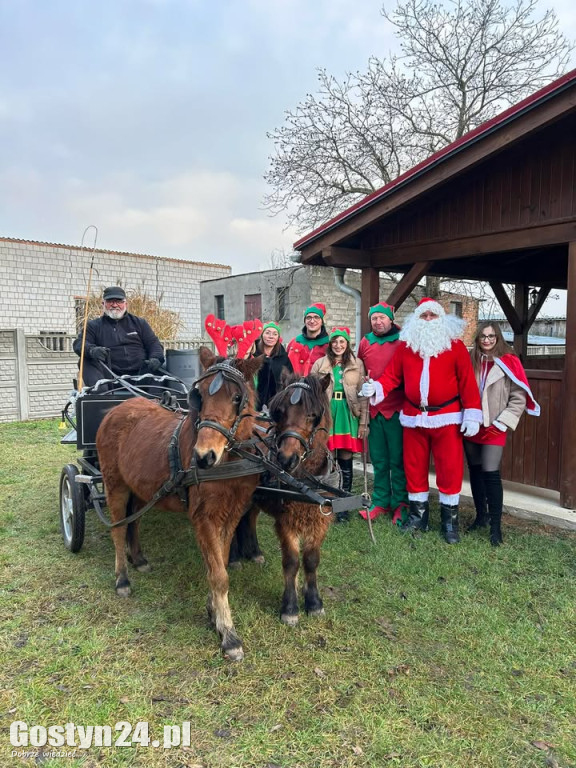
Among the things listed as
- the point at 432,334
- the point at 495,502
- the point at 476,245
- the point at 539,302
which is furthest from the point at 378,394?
the point at 539,302

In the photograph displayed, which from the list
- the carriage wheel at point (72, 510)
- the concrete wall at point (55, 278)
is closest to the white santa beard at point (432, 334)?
the carriage wheel at point (72, 510)

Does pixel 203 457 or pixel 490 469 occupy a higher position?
pixel 203 457

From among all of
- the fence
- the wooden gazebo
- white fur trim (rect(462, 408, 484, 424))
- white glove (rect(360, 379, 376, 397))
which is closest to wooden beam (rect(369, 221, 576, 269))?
the wooden gazebo

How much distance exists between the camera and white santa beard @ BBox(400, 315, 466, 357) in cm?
444

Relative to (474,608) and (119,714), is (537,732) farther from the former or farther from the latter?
(119,714)

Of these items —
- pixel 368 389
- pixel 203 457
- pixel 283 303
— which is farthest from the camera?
pixel 283 303

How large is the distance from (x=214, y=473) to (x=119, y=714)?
1244 millimetres

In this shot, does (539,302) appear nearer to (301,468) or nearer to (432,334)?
(432,334)

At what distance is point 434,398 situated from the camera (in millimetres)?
4496

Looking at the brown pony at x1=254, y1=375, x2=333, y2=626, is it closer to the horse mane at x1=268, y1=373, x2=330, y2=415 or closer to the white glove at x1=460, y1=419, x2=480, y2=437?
the horse mane at x1=268, y1=373, x2=330, y2=415

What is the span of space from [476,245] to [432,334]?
1851 mm

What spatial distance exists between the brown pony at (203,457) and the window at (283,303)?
50.8 feet

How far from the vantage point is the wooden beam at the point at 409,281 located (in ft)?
20.4

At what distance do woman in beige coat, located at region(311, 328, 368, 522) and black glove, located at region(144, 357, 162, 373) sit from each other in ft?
5.56
